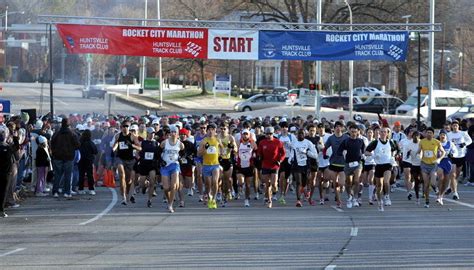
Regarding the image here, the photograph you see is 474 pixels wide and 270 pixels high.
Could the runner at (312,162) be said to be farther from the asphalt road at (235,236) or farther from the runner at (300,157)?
the asphalt road at (235,236)

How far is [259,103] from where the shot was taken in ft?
207

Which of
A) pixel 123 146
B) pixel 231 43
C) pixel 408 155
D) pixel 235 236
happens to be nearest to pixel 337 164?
pixel 408 155

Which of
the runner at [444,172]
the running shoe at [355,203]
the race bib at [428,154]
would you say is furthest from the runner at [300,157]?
the runner at [444,172]

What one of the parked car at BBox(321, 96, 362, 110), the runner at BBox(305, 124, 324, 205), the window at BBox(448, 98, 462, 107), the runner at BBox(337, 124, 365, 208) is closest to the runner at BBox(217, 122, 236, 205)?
the runner at BBox(305, 124, 324, 205)

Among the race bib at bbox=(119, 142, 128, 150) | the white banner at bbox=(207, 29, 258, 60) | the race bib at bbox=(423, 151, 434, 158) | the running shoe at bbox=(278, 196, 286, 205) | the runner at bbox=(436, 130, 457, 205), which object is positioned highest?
the white banner at bbox=(207, 29, 258, 60)

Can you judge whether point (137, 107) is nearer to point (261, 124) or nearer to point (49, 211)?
point (261, 124)

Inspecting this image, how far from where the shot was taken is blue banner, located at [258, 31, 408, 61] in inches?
1319

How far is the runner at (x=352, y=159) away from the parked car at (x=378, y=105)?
1601 inches

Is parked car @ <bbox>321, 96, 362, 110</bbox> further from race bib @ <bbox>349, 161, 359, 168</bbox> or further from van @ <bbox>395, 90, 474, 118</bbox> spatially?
race bib @ <bbox>349, 161, 359, 168</bbox>

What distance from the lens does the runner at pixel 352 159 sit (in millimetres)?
21297

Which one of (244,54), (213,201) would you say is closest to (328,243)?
(213,201)

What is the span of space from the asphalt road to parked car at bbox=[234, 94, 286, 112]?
4009 centimetres

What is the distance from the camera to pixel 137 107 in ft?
219

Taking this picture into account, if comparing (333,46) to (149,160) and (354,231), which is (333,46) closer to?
(149,160)
